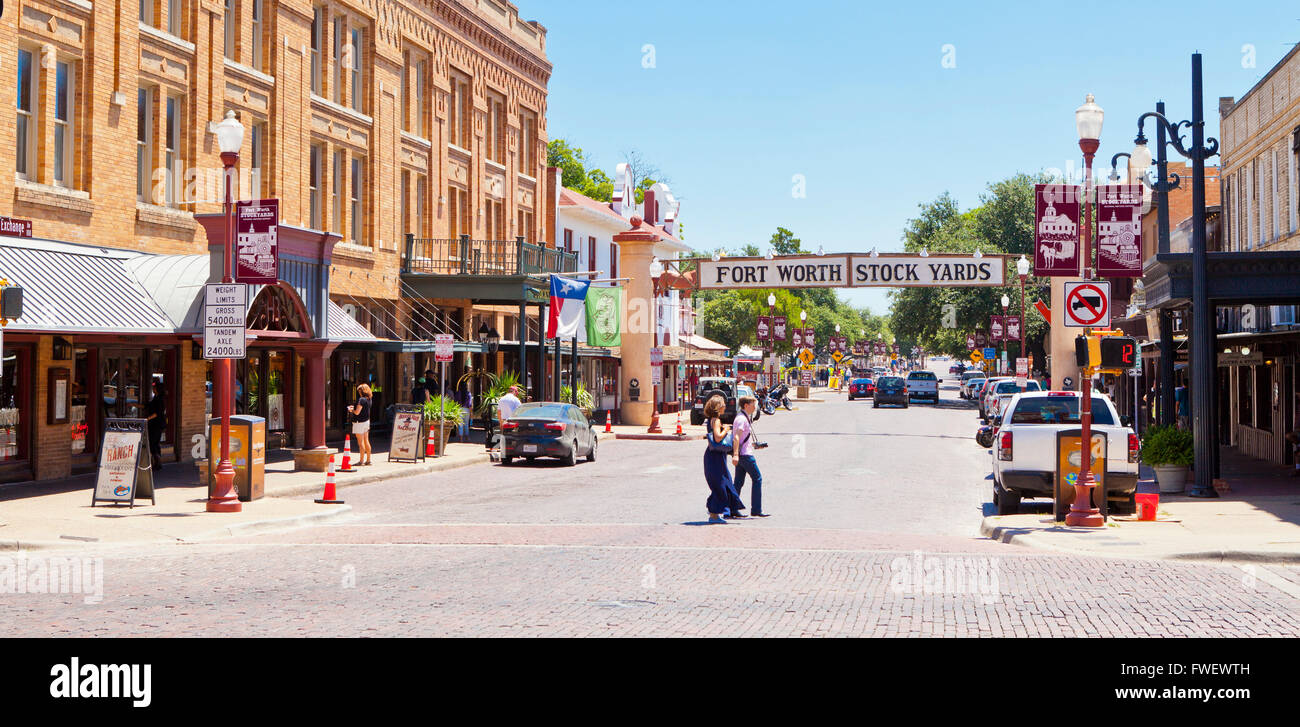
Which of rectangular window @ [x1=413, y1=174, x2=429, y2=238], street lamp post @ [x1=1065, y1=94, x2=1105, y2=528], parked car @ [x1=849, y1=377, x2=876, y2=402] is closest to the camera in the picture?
street lamp post @ [x1=1065, y1=94, x2=1105, y2=528]

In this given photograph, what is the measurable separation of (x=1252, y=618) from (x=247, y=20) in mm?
25014

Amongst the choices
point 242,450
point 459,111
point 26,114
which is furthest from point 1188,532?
point 459,111

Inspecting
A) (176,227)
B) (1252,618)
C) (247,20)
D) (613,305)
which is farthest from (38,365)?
(613,305)

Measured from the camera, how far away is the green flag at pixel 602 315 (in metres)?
40.3

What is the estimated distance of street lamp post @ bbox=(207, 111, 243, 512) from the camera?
682 inches

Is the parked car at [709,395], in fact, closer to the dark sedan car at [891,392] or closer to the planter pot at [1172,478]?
the dark sedan car at [891,392]

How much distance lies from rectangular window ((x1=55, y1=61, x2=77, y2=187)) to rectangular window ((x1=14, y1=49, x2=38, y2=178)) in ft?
2.10

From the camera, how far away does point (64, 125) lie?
22594 millimetres

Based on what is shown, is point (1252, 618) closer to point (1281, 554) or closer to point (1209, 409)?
point (1281, 554)

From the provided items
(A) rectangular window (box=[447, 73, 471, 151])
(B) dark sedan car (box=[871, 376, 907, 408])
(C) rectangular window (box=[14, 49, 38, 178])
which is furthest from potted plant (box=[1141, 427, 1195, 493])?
(B) dark sedan car (box=[871, 376, 907, 408])

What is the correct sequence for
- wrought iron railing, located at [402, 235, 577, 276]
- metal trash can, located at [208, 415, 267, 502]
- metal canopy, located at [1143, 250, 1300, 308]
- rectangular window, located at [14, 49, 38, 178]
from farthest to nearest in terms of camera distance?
wrought iron railing, located at [402, 235, 577, 276] → rectangular window, located at [14, 49, 38, 178] → metal canopy, located at [1143, 250, 1300, 308] → metal trash can, located at [208, 415, 267, 502]

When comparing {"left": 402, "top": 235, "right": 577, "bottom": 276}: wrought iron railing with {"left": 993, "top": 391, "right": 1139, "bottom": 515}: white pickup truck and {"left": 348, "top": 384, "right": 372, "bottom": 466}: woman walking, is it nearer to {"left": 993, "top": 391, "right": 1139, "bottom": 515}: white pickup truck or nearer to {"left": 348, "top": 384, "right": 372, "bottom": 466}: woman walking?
{"left": 348, "top": 384, "right": 372, "bottom": 466}: woman walking

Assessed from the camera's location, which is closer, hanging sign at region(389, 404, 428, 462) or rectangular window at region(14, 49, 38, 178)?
rectangular window at region(14, 49, 38, 178)
